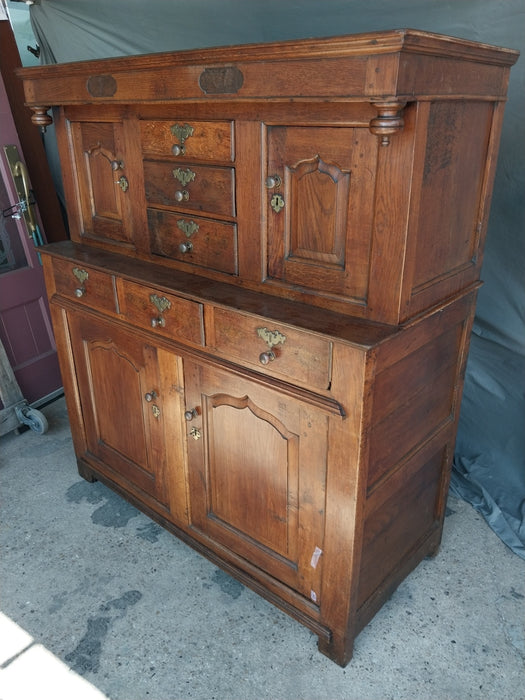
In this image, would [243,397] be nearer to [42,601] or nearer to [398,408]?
[398,408]

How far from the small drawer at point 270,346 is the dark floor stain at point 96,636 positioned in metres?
0.96

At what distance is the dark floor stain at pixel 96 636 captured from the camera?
1.66 meters

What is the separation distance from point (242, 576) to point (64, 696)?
604 mm

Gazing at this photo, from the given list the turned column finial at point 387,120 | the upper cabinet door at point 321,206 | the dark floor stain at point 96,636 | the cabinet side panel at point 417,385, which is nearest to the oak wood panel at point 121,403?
the dark floor stain at point 96,636

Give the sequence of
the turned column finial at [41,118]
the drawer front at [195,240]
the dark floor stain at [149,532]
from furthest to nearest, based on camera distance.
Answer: the dark floor stain at [149,532]
the turned column finial at [41,118]
the drawer front at [195,240]

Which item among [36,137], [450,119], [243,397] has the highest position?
[450,119]

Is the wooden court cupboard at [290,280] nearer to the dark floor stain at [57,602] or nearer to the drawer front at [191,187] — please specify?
the drawer front at [191,187]

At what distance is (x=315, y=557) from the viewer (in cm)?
157

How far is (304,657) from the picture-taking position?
167 cm

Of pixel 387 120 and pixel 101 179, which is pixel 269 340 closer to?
pixel 387 120

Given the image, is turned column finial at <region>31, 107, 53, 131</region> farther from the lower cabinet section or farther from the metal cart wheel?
the metal cart wheel

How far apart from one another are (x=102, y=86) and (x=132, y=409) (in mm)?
1064

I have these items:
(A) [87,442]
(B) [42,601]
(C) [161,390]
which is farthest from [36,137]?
(B) [42,601]

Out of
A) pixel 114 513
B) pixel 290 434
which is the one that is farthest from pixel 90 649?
pixel 290 434
